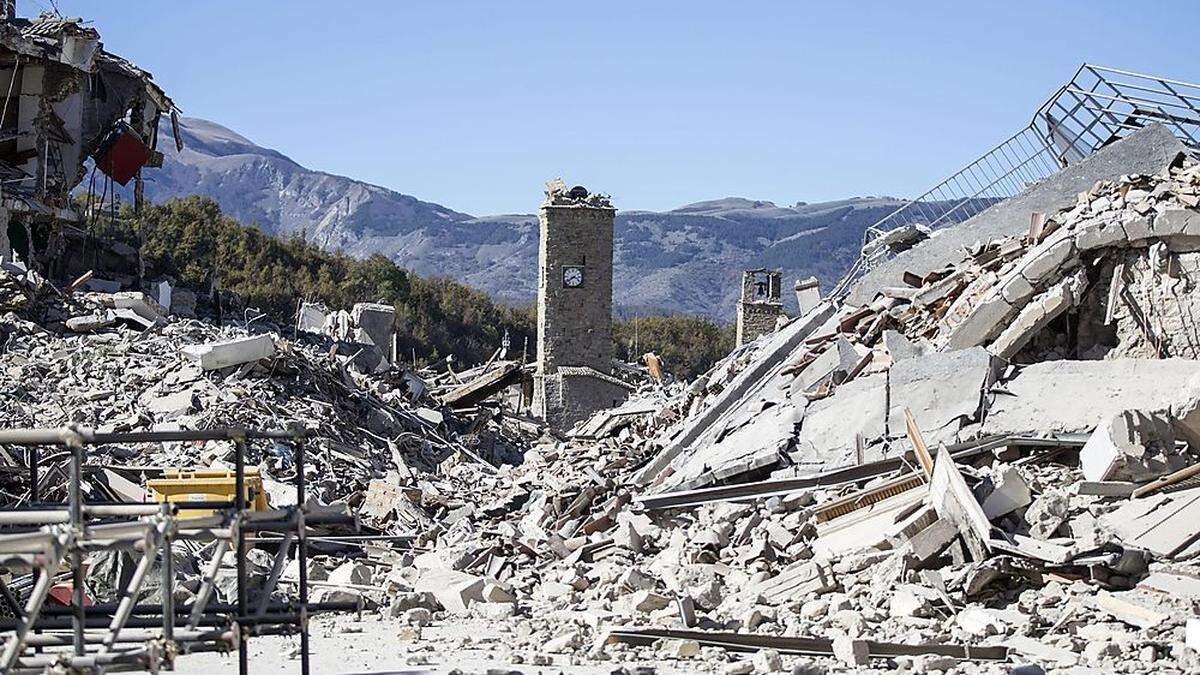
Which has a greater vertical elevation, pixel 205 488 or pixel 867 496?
pixel 867 496

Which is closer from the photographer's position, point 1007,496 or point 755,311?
point 1007,496

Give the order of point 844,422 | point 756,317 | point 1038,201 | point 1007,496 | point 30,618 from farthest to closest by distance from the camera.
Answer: point 756,317
point 1038,201
point 844,422
point 1007,496
point 30,618

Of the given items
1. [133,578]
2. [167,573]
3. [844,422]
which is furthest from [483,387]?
[167,573]

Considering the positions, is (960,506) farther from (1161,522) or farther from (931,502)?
(1161,522)

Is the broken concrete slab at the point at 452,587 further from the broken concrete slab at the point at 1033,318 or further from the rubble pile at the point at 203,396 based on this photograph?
the broken concrete slab at the point at 1033,318

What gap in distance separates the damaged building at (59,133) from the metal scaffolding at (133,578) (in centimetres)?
1841

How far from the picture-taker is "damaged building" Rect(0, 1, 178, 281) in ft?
84.0

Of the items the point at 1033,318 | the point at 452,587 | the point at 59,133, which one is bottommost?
the point at 452,587

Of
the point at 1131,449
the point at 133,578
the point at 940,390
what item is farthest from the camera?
Answer: the point at 940,390

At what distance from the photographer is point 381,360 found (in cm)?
2495

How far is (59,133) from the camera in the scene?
1096 inches

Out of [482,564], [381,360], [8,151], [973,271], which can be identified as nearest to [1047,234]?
[973,271]

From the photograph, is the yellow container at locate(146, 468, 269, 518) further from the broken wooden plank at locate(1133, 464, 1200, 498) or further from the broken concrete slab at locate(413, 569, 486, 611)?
the broken wooden plank at locate(1133, 464, 1200, 498)

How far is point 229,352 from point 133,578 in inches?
Answer: 474
